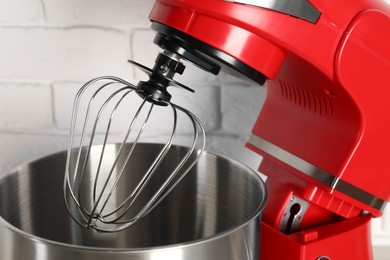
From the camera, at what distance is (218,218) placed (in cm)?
66

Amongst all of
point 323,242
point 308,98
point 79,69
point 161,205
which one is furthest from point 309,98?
point 79,69

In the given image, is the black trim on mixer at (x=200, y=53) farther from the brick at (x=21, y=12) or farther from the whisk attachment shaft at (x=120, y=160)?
the brick at (x=21, y=12)

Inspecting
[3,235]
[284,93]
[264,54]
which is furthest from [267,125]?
[3,235]

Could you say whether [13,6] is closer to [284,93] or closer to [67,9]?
[67,9]

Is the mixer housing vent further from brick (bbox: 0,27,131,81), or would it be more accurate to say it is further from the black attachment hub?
brick (bbox: 0,27,131,81)

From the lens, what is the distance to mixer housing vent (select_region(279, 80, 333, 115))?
515mm

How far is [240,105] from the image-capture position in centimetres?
76

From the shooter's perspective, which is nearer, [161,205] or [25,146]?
[161,205]

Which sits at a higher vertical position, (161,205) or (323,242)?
(323,242)

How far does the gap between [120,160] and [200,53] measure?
0.25 metres

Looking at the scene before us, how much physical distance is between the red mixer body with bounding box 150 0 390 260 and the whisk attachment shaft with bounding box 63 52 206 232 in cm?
6

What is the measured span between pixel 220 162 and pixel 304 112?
0.39ft

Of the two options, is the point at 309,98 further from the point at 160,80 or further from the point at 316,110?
the point at 160,80

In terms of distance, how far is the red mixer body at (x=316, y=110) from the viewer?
438 millimetres
